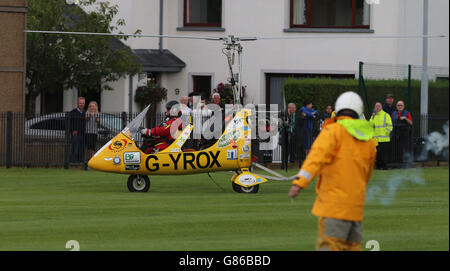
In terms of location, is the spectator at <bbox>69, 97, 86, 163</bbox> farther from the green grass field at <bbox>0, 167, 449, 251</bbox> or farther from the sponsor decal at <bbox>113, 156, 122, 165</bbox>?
the sponsor decal at <bbox>113, 156, 122, 165</bbox>

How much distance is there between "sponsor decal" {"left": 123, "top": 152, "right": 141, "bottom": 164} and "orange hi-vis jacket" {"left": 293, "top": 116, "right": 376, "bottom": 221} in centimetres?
1126

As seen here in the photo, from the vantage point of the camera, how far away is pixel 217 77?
3859 centimetres

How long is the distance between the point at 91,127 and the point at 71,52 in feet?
20.7

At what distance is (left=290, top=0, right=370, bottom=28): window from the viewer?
3769 centimetres

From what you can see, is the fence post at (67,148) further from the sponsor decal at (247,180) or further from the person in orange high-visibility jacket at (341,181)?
the person in orange high-visibility jacket at (341,181)

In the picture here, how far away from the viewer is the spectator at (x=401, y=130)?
2323cm

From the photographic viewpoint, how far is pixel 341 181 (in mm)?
8953

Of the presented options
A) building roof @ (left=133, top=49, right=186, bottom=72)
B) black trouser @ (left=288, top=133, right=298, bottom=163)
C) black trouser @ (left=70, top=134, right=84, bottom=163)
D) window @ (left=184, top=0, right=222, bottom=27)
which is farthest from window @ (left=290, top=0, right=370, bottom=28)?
black trouser @ (left=70, top=134, right=84, bottom=163)

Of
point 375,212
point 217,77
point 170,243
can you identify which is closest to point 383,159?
point 375,212

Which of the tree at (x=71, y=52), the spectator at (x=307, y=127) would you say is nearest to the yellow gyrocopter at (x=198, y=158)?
the spectator at (x=307, y=127)

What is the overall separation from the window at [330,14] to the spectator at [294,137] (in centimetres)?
1010

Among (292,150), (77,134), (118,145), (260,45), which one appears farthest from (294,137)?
(260,45)
